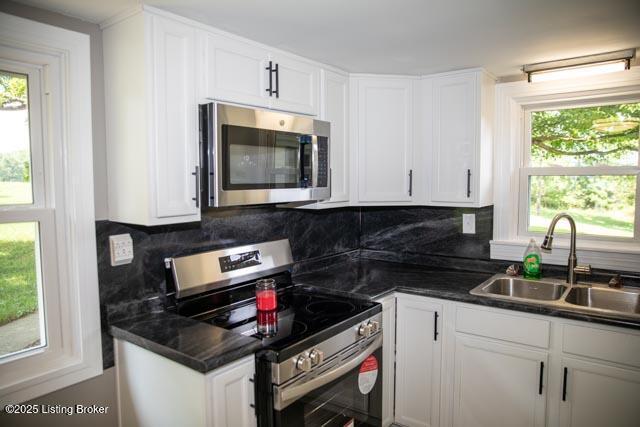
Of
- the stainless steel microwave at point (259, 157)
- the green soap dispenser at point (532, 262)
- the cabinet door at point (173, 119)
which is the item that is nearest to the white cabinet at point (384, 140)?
the stainless steel microwave at point (259, 157)

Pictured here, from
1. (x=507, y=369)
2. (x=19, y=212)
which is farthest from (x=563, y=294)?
(x=19, y=212)

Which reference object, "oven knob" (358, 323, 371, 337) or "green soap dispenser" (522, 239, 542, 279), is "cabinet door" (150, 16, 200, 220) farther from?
"green soap dispenser" (522, 239, 542, 279)

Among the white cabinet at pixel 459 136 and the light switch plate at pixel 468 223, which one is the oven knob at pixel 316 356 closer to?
the white cabinet at pixel 459 136

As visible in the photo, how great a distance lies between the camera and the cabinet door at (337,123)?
2406 mm

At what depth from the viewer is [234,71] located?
6.22ft

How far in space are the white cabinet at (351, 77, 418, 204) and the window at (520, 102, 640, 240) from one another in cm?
71

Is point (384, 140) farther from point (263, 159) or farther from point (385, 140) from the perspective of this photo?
point (263, 159)

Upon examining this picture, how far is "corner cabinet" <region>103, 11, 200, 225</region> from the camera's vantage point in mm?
1636

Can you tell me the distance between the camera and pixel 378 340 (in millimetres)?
2100

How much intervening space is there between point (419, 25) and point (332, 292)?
4.36 ft

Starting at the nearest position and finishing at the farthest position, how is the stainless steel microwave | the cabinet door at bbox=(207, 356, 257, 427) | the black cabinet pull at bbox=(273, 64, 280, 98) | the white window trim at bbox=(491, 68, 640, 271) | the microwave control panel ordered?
the cabinet door at bbox=(207, 356, 257, 427), the stainless steel microwave, the black cabinet pull at bbox=(273, 64, 280, 98), the microwave control panel, the white window trim at bbox=(491, 68, 640, 271)

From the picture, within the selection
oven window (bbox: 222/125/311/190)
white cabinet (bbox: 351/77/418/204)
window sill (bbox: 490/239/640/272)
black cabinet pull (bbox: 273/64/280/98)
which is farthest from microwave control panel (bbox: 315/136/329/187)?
window sill (bbox: 490/239/640/272)

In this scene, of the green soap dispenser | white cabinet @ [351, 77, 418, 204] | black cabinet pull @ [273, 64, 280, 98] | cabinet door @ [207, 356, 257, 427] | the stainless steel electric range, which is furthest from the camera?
white cabinet @ [351, 77, 418, 204]

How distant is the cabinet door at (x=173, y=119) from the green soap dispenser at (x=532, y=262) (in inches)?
71.9
